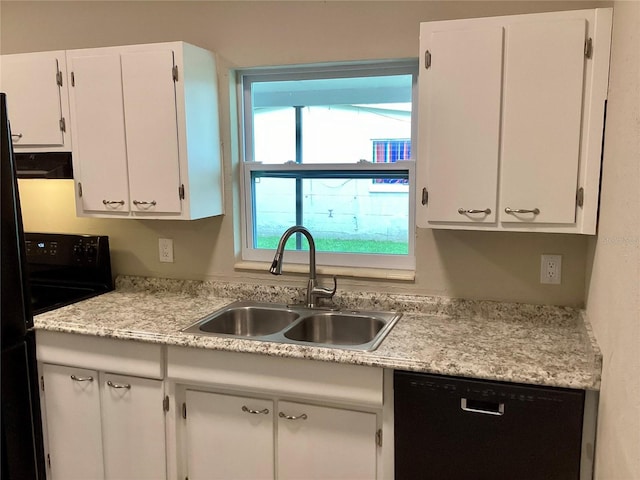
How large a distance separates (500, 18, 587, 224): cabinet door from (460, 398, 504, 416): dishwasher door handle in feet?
2.10

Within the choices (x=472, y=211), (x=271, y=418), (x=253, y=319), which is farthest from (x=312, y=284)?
(x=472, y=211)

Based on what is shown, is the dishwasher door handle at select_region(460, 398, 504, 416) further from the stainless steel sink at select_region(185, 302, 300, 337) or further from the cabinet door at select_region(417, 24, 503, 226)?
the stainless steel sink at select_region(185, 302, 300, 337)

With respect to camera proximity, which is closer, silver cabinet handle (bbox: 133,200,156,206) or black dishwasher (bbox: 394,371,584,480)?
black dishwasher (bbox: 394,371,584,480)

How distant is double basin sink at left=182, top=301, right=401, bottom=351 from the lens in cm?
221

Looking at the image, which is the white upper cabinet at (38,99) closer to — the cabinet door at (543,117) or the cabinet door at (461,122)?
the cabinet door at (461,122)

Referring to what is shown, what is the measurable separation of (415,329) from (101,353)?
4.05 ft

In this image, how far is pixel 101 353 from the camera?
2.11m

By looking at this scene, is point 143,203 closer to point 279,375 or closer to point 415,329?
point 279,375

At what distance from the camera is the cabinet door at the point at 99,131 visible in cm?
229

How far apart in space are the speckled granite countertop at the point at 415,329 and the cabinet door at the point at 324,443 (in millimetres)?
241

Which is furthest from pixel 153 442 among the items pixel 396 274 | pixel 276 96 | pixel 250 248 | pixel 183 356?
pixel 276 96

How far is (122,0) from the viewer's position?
256 cm

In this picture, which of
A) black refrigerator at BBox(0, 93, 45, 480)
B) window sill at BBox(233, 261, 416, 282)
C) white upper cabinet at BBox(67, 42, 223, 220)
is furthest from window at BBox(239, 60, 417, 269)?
black refrigerator at BBox(0, 93, 45, 480)

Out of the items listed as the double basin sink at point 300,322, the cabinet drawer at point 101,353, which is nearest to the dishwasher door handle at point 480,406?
the double basin sink at point 300,322
